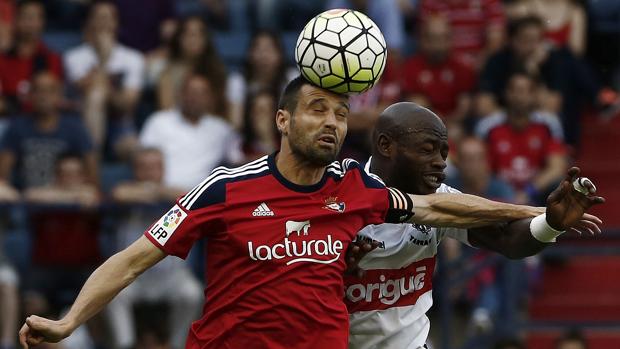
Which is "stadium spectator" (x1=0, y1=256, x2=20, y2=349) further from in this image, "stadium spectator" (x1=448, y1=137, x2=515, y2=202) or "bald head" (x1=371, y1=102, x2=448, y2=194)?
"bald head" (x1=371, y1=102, x2=448, y2=194)

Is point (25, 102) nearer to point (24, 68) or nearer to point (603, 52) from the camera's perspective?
point (24, 68)

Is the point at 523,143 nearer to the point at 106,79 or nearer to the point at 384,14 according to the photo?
the point at 384,14

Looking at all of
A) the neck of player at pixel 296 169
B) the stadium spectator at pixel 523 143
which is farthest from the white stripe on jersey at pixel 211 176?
the stadium spectator at pixel 523 143

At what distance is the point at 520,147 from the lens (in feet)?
43.0

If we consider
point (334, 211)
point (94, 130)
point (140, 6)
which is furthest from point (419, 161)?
point (140, 6)

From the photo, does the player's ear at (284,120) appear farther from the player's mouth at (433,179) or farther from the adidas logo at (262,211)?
the player's mouth at (433,179)

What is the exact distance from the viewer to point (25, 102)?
13227mm

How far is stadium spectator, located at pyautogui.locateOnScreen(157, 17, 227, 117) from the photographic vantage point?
43.4 feet

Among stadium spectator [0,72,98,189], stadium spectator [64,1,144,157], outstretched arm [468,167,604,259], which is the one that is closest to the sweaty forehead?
outstretched arm [468,167,604,259]

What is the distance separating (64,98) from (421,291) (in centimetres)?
661

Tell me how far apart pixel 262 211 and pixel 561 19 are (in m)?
8.64

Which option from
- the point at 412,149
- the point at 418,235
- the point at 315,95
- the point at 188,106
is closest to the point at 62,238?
the point at 188,106

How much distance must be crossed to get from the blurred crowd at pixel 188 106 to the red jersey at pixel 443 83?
14 mm

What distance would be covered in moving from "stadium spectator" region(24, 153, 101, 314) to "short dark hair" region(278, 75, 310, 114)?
538cm
